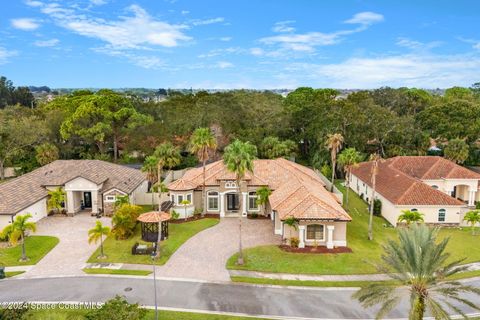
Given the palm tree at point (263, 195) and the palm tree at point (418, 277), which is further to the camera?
the palm tree at point (263, 195)

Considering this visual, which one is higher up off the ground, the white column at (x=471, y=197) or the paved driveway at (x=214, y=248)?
the white column at (x=471, y=197)

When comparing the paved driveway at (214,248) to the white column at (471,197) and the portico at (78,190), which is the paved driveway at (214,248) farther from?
the white column at (471,197)

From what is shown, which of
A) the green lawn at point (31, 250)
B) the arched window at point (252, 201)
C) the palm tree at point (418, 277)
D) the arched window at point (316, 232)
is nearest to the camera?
the palm tree at point (418, 277)

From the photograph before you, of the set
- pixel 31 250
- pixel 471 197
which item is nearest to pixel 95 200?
pixel 31 250

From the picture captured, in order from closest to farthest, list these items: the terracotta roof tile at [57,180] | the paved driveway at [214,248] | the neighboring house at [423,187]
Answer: the paved driveway at [214,248] < the terracotta roof tile at [57,180] < the neighboring house at [423,187]

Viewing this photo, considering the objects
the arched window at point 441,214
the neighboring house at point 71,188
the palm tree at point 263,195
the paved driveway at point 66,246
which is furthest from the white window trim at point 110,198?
the arched window at point 441,214

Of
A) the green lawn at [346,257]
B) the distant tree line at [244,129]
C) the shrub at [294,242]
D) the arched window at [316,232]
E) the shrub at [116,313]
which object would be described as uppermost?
the distant tree line at [244,129]

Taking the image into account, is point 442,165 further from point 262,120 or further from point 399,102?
point 399,102

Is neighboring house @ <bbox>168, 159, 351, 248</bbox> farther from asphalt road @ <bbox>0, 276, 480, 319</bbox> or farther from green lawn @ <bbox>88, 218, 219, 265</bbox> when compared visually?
asphalt road @ <bbox>0, 276, 480, 319</bbox>

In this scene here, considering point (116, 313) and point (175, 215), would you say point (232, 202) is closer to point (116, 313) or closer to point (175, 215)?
point (175, 215)
